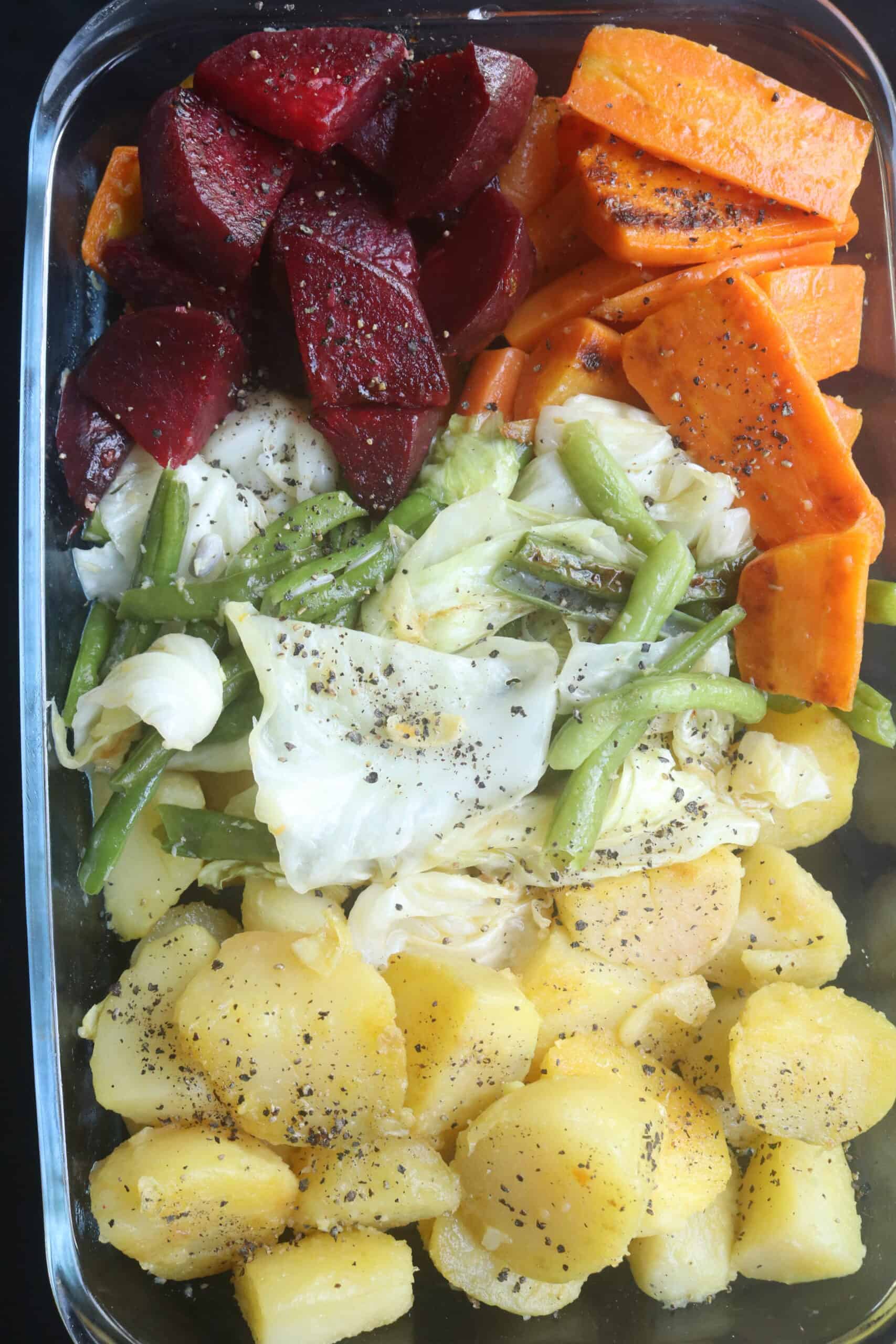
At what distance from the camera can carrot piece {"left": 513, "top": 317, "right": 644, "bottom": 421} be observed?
1998 mm

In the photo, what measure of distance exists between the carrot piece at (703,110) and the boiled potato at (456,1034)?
1618mm

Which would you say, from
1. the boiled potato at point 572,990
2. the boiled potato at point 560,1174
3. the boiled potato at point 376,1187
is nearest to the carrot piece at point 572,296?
the boiled potato at point 572,990

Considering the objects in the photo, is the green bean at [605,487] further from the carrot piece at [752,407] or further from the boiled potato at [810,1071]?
the boiled potato at [810,1071]

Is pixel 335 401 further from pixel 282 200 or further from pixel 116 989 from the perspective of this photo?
pixel 116 989

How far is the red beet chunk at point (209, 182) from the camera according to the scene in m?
1.78

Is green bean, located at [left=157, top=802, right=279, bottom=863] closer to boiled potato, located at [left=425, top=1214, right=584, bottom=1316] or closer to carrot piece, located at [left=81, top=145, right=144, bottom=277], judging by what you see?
boiled potato, located at [left=425, top=1214, right=584, bottom=1316]

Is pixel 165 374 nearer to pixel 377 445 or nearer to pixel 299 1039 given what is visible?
pixel 377 445

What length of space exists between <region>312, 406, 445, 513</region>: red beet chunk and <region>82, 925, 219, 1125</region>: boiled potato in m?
0.92

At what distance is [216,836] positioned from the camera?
1.83 meters

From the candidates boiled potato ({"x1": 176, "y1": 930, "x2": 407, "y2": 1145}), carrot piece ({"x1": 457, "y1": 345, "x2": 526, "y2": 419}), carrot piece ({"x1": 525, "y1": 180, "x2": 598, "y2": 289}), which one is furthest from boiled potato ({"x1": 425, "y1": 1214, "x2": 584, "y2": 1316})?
carrot piece ({"x1": 525, "y1": 180, "x2": 598, "y2": 289})

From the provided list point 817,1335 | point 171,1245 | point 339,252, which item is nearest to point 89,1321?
point 171,1245

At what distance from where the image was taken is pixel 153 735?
1807 mm

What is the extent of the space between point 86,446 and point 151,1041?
114 cm

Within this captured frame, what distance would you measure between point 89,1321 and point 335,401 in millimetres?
1783
